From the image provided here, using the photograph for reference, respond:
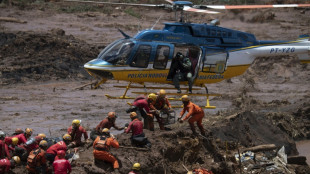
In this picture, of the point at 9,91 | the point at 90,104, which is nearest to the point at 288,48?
the point at 90,104

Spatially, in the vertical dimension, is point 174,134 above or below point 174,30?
below

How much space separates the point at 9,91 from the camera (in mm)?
27688

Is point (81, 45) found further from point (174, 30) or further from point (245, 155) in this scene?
point (245, 155)

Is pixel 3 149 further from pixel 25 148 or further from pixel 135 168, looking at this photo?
pixel 135 168

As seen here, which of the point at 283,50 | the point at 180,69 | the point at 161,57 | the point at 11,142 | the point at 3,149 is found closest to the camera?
the point at 3,149

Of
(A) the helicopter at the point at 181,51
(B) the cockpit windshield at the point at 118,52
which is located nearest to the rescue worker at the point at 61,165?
(A) the helicopter at the point at 181,51

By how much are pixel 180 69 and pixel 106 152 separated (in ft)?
21.9

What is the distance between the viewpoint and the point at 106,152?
14.4m

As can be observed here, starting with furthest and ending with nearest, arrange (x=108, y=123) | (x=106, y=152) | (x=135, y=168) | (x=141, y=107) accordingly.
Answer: (x=141, y=107)
(x=108, y=123)
(x=106, y=152)
(x=135, y=168)

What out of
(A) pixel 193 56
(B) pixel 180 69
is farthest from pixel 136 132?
(A) pixel 193 56

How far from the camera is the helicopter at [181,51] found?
1930 cm

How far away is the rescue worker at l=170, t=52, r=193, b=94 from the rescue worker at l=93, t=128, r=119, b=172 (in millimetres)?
6105

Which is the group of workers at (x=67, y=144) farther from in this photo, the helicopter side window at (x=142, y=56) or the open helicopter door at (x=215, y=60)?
the open helicopter door at (x=215, y=60)

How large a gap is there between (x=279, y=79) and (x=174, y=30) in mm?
16180
